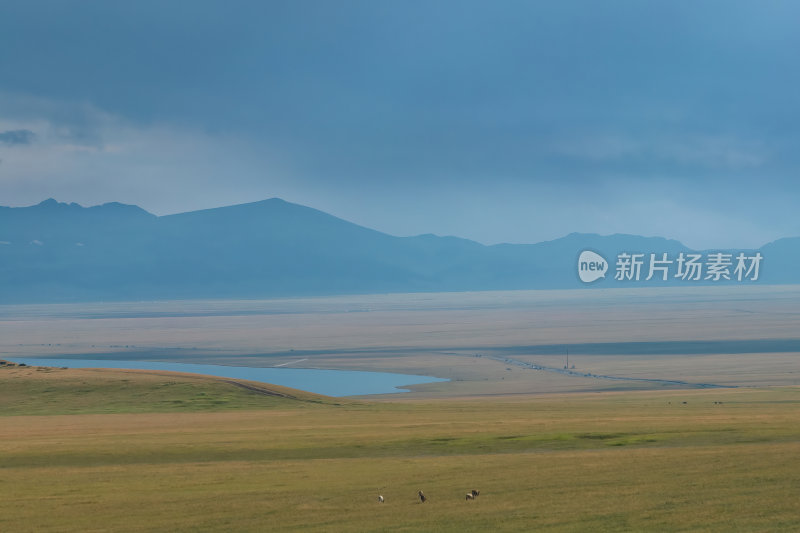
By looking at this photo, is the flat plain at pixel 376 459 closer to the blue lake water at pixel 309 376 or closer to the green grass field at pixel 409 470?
the green grass field at pixel 409 470

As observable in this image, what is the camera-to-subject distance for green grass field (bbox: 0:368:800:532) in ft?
103

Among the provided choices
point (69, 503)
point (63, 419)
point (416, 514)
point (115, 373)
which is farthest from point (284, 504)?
point (115, 373)

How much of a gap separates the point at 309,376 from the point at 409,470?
9929 centimetres

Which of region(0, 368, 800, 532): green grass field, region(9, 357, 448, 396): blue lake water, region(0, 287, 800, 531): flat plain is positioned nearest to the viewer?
region(0, 368, 800, 532): green grass field

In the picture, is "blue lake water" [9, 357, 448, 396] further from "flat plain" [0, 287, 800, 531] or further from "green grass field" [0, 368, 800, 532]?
"green grass field" [0, 368, 800, 532]

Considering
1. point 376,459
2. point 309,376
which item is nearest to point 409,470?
point 376,459

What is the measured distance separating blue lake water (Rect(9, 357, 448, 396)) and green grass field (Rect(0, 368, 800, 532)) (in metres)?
48.3

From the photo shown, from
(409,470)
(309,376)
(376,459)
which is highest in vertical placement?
(409,470)

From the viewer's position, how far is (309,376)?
459 ft

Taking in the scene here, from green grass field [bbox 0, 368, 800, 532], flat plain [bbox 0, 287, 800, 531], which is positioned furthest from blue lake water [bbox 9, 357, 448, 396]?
green grass field [bbox 0, 368, 800, 532]

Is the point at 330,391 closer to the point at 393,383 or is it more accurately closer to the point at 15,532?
the point at 393,383

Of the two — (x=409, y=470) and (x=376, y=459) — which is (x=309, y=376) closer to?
(x=376, y=459)

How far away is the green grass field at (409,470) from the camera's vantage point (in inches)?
1236

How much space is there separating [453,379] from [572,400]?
41.8m
